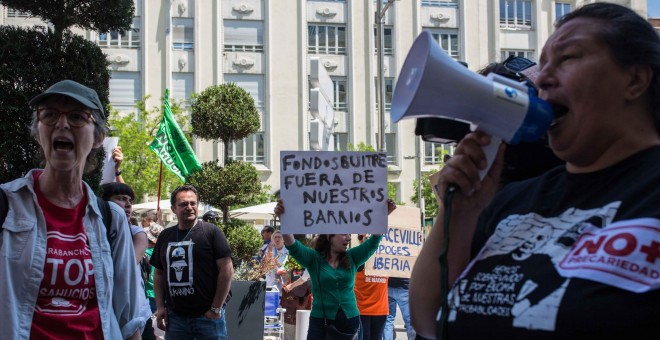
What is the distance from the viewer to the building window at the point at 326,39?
149 feet

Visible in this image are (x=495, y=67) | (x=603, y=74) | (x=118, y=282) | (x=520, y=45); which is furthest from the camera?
(x=520, y=45)

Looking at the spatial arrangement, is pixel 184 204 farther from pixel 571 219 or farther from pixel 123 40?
pixel 123 40

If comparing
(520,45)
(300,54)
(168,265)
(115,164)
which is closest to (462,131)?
(115,164)

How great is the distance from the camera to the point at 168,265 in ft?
25.0

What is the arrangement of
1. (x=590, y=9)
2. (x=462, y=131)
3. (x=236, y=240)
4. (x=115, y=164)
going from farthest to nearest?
1. (x=236, y=240)
2. (x=115, y=164)
3. (x=462, y=131)
4. (x=590, y=9)

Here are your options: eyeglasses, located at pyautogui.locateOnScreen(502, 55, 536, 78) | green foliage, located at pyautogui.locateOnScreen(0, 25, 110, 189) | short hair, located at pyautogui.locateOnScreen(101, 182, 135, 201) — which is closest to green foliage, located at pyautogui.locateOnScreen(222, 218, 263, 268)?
short hair, located at pyautogui.locateOnScreen(101, 182, 135, 201)

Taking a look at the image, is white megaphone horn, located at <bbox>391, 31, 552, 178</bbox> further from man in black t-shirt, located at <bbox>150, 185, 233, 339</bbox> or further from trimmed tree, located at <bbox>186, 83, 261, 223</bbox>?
trimmed tree, located at <bbox>186, 83, 261, 223</bbox>

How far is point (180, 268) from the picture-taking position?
7.51 metres

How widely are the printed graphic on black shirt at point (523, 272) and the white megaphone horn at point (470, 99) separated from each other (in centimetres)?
22

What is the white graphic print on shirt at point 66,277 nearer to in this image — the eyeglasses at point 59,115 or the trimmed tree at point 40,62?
the eyeglasses at point 59,115

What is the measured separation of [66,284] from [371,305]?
6.63 meters

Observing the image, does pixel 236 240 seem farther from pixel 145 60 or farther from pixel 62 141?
pixel 145 60

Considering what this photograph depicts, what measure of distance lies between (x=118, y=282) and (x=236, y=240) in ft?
33.2

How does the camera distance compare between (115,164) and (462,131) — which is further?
(115,164)
